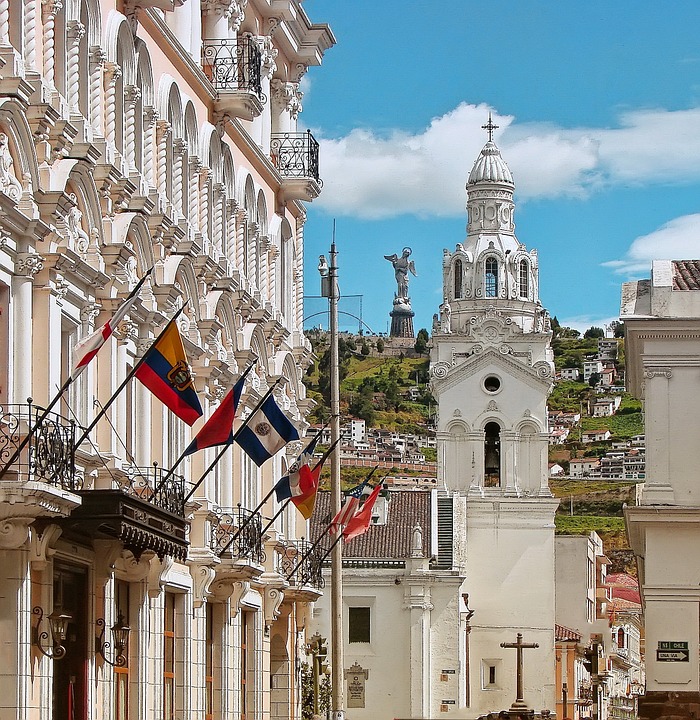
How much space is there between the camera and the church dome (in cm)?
9425

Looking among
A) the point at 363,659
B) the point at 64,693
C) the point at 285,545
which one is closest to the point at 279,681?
the point at 285,545

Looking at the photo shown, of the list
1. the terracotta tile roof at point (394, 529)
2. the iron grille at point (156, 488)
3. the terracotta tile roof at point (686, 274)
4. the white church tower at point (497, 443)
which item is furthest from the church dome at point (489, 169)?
the iron grille at point (156, 488)

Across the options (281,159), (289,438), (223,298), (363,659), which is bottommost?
(363,659)

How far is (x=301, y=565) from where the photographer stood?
39750 mm

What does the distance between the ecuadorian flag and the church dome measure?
7113 cm

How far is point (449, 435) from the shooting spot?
8869cm

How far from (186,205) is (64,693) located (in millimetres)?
10278

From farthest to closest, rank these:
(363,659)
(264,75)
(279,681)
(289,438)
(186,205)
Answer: (363,659) → (279,681) → (264,75) → (186,205) → (289,438)

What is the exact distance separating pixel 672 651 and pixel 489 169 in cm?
5589

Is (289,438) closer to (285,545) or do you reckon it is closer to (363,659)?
(285,545)

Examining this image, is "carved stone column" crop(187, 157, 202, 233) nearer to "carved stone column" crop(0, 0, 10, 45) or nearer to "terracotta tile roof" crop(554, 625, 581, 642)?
"carved stone column" crop(0, 0, 10, 45)

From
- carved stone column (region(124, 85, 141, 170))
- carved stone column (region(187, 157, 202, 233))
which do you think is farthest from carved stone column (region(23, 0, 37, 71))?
carved stone column (region(187, 157, 202, 233))

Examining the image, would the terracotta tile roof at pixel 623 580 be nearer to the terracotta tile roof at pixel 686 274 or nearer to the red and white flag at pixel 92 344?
the terracotta tile roof at pixel 686 274

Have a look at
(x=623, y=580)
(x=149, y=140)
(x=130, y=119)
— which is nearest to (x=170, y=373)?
(x=130, y=119)
